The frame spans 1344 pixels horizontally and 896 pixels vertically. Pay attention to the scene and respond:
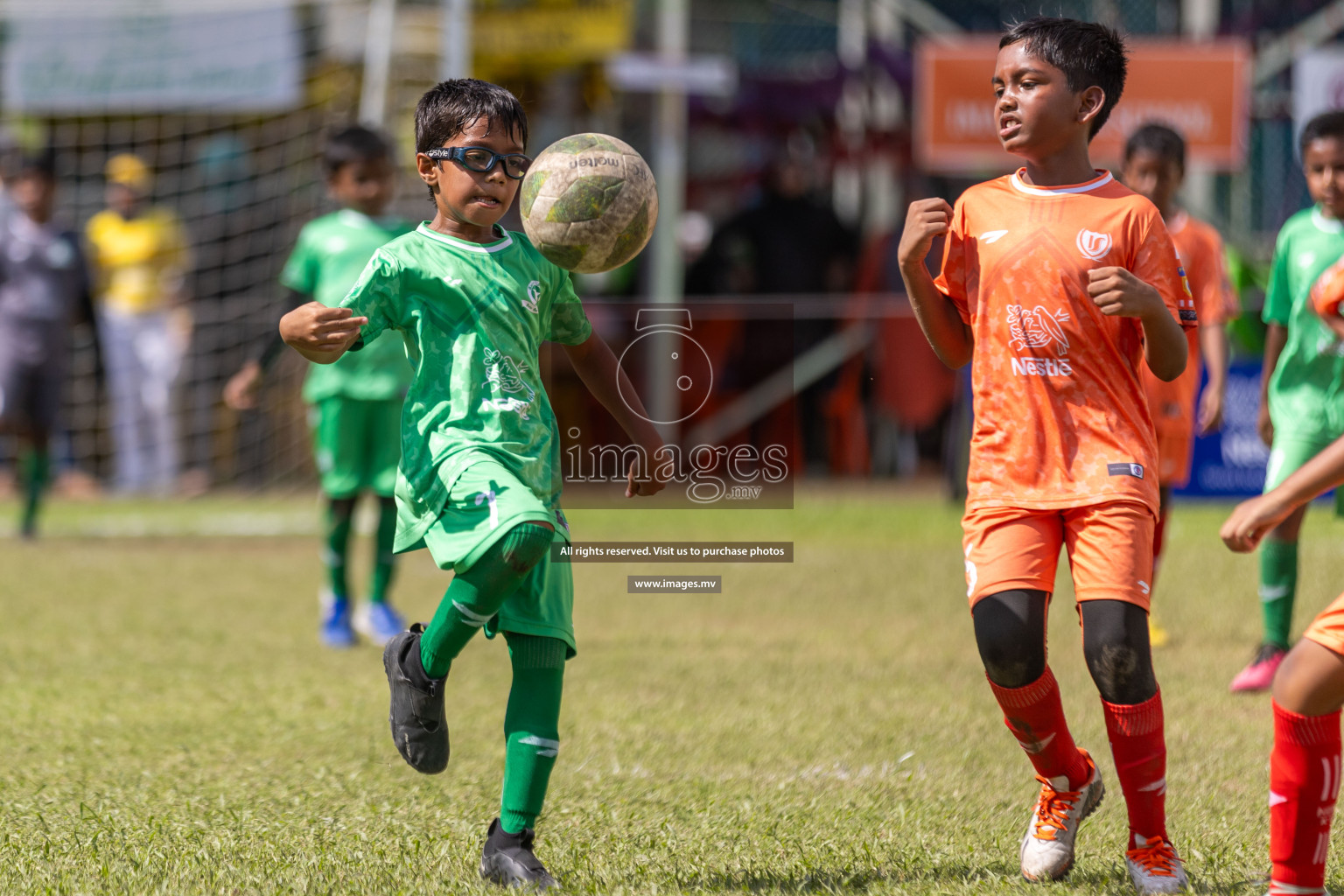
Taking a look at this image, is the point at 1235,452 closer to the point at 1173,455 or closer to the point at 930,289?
the point at 1173,455

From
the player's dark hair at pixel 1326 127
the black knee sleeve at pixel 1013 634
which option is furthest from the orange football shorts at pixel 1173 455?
the black knee sleeve at pixel 1013 634

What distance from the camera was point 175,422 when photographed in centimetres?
1342

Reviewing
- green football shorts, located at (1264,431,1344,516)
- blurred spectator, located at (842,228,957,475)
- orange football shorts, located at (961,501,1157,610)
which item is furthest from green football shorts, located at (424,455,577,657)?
blurred spectator, located at (842,228,957,475)

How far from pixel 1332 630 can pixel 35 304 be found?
9627mm

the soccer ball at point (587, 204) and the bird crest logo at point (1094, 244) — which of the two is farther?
the bird crest logo at point (1094, 244)

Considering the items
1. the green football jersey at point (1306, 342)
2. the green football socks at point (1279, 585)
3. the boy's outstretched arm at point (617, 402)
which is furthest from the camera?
the green football socks at point (1279, 585)

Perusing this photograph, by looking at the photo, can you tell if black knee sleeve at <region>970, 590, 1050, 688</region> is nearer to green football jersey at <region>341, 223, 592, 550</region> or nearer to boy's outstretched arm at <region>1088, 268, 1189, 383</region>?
boy's outstretched arm at <region>1088, 268, 1189, 383</region>

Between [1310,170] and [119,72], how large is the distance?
973 cm

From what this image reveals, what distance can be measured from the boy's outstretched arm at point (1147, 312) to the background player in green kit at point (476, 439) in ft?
4.10

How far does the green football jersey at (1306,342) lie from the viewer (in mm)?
5781

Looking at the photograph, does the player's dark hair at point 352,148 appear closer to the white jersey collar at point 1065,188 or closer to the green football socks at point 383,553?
the green football socks at point 383,553

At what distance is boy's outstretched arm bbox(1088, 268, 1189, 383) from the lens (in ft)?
11.5

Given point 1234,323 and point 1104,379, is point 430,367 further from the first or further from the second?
point 1234,323

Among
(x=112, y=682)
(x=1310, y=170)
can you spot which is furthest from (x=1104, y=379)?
(x=112, y=682)
